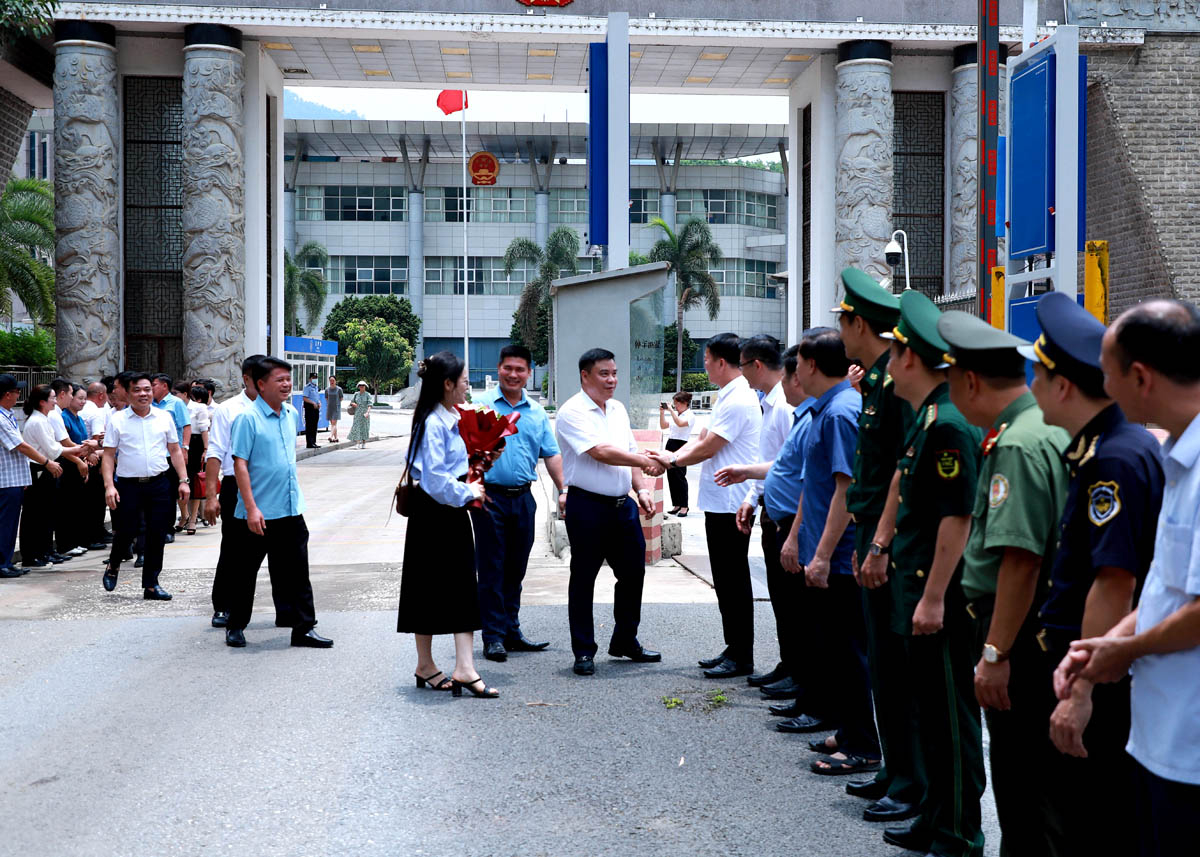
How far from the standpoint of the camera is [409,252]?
7762 cm

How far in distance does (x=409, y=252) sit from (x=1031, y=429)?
76201 mm

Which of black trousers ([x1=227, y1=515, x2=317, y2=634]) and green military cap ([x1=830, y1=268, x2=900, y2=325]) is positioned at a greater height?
green military cap ([x1=830, y1=268, x2=900, y2=325])

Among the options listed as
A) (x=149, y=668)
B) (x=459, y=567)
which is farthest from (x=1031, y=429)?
Result: (x=149, y=668)

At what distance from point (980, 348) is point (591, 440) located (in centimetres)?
404

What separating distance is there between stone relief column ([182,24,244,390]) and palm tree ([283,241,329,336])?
38536 millimetres

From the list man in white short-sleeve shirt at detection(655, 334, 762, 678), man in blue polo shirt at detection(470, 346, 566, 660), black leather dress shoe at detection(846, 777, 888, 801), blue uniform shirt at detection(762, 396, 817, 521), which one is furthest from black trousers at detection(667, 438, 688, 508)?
black leather dress shoe at detection(846, 777, 888, 801)

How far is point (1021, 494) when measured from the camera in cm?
335

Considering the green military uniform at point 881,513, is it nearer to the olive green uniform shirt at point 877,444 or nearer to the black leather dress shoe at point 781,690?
the olive green uniform shirt at point 877,444

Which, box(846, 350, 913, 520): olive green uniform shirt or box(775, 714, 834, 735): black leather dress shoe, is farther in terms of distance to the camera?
box(775, 714, 834, 735): black leather dress shoe

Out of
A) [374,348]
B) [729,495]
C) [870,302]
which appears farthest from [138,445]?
[374,348]

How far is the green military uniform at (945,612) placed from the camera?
163 inches

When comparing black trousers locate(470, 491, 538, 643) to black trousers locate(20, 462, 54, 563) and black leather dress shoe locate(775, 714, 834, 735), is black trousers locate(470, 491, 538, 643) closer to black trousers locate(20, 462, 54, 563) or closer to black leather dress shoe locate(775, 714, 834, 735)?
black leather dress shoe locate(775, 714, 834, 735)

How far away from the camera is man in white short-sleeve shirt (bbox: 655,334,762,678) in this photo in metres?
7.41

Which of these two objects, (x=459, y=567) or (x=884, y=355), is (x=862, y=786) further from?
(x=459, y=567)
